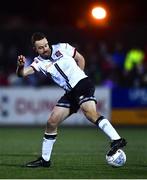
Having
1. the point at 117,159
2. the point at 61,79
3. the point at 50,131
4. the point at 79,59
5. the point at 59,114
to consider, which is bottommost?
the point at 117,159

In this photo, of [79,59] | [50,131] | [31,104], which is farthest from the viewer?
[31,104]

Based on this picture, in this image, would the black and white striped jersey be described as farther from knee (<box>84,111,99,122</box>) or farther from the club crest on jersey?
knee (<box>84,111,99,122</box>)

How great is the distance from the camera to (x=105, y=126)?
11484 mm

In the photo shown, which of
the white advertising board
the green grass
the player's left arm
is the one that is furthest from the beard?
the white advertising board

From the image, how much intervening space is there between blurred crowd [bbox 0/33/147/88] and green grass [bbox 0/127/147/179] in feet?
9.18

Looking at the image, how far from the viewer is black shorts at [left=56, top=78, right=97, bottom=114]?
1175cm

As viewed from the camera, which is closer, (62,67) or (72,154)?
(62,67)

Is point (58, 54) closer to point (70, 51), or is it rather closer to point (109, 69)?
point (70, 51)

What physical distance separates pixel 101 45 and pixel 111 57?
0.81 meters

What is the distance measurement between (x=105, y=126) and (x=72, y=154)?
2.60 meters

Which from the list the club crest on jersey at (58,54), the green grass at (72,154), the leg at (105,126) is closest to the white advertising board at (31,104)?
the green grass at (72,154)

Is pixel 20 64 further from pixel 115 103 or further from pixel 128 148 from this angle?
pixel 115 103

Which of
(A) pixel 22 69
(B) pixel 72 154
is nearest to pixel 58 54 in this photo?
(A) pixel 22 69

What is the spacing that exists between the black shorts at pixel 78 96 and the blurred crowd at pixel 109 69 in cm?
1160
